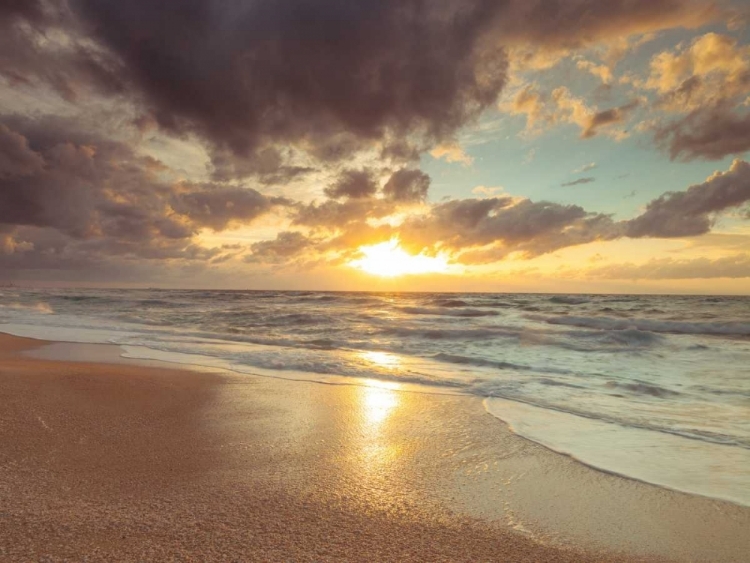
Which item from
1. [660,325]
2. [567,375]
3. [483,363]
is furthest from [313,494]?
[660,325]

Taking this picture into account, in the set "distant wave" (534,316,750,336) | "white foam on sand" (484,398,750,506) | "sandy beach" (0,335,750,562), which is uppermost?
"sandy beach" (0,335,750,562)

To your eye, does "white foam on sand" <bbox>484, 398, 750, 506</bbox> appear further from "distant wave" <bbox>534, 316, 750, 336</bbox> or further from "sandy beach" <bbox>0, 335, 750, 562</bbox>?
"distant wave" <bbox>534, 316, 750, 336</bbox>

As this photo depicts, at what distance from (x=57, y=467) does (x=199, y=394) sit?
2.60 meters

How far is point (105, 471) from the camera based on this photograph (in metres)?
2.99

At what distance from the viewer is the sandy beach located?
2209 mm

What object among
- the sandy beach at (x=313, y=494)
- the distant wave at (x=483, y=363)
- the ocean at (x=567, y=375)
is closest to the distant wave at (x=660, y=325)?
the ocean at (x=567, y=375)

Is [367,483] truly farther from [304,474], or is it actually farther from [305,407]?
[305,407]

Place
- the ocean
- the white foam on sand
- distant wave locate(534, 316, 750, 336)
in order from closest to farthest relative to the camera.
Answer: the white foam on sand
the ocean
distant wave locate(534, 316, 750, 336)

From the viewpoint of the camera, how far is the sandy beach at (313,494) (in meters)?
2.21

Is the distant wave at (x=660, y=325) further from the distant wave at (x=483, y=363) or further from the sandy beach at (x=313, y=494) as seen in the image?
the sandy beach at (x=313, y=494)

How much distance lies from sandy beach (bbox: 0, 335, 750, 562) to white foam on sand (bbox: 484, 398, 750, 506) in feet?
0.67

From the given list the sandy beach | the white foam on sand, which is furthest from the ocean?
the sandy beach

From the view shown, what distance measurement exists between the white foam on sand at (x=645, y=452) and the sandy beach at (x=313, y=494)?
0.21m

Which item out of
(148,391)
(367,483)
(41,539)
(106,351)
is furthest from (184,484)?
(106,351)
